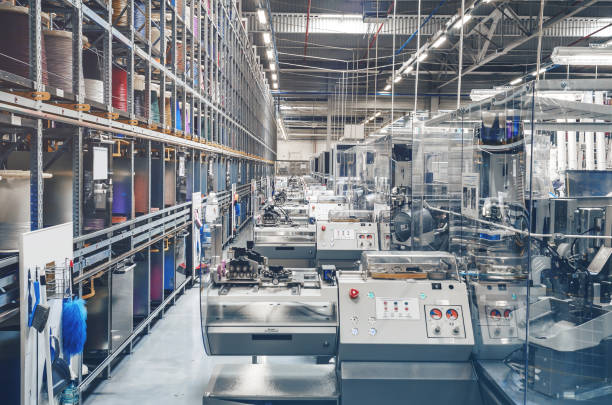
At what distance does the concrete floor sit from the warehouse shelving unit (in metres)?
0.17

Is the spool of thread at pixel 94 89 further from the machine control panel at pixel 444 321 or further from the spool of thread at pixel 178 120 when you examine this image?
the machine control panel at pixel 444 321

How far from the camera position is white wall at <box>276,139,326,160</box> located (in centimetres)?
4341

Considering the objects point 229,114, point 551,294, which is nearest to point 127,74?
point 551,294

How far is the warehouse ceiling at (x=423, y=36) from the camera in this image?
10984mm

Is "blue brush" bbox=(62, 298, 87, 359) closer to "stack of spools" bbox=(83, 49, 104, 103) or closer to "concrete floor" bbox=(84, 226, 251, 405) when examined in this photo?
"concrete floor" bbox=(84, 226, 251, 405)

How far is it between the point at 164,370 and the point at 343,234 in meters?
2.68

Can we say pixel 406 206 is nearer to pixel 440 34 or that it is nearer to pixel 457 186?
pixel 457 186

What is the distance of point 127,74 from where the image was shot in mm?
4375

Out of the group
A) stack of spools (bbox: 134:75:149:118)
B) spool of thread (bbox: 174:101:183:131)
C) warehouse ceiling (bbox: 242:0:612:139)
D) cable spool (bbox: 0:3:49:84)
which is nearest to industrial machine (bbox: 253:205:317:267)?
spool of thread (bbox: 174:101:183:131)

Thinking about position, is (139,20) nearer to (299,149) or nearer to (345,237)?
(345,237)

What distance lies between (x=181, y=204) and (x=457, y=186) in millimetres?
3726

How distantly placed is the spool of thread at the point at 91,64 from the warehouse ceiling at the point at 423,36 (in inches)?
175

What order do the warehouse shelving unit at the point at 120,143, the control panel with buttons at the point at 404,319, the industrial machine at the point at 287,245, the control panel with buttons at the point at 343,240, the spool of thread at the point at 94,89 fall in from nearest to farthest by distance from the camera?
the control panel with buttons at the point at 404,319
the warehouse shelving unit at the point at 120,143
the spool of thread at the point at 94,89
the control panel with buttons at the point at 343,240
the industrial machine at the point at 287,245

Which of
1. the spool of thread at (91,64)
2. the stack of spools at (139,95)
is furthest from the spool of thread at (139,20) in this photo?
the spool of thread at (91,64)
